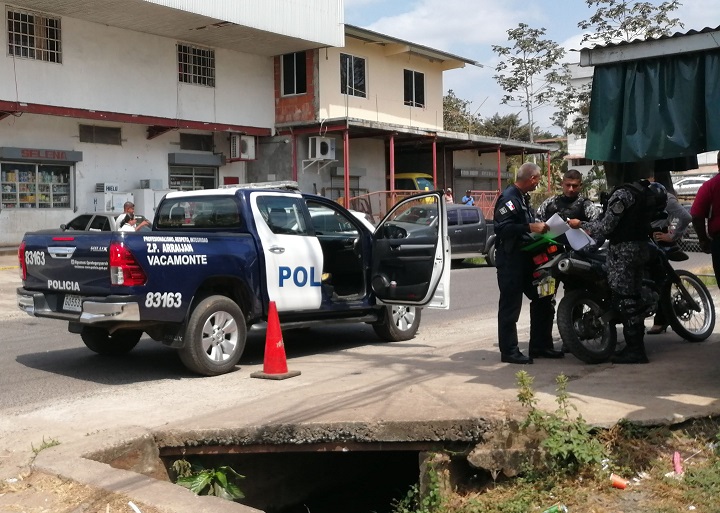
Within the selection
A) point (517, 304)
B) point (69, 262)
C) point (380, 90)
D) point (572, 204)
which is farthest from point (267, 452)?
point (380, 90)

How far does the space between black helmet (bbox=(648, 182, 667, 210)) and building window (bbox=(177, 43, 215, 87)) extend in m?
19.3

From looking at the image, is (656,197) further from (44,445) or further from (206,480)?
(44,445)

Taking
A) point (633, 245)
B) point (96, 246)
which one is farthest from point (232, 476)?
point (633, 245)

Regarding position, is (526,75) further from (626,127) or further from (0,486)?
(0,486)

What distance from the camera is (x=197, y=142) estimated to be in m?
25.9

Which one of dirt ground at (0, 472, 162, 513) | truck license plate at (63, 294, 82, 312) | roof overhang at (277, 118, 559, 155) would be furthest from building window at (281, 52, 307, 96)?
dirt ground at (0, 472, 162, 513)

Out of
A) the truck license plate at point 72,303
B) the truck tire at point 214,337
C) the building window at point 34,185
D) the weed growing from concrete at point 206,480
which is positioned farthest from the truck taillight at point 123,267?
the building window at point 34,185

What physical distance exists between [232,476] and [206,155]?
20.8 m

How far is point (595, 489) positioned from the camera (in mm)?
4875

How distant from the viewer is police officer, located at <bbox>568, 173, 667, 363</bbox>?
7.10 m

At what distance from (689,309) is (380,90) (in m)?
22.6

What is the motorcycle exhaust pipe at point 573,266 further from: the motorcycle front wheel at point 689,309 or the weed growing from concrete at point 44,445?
the weed growing from concrete at point 44,445

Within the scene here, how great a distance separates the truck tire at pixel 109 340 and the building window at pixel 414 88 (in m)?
23.6

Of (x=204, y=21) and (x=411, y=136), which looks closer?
(x=204, y=21)
